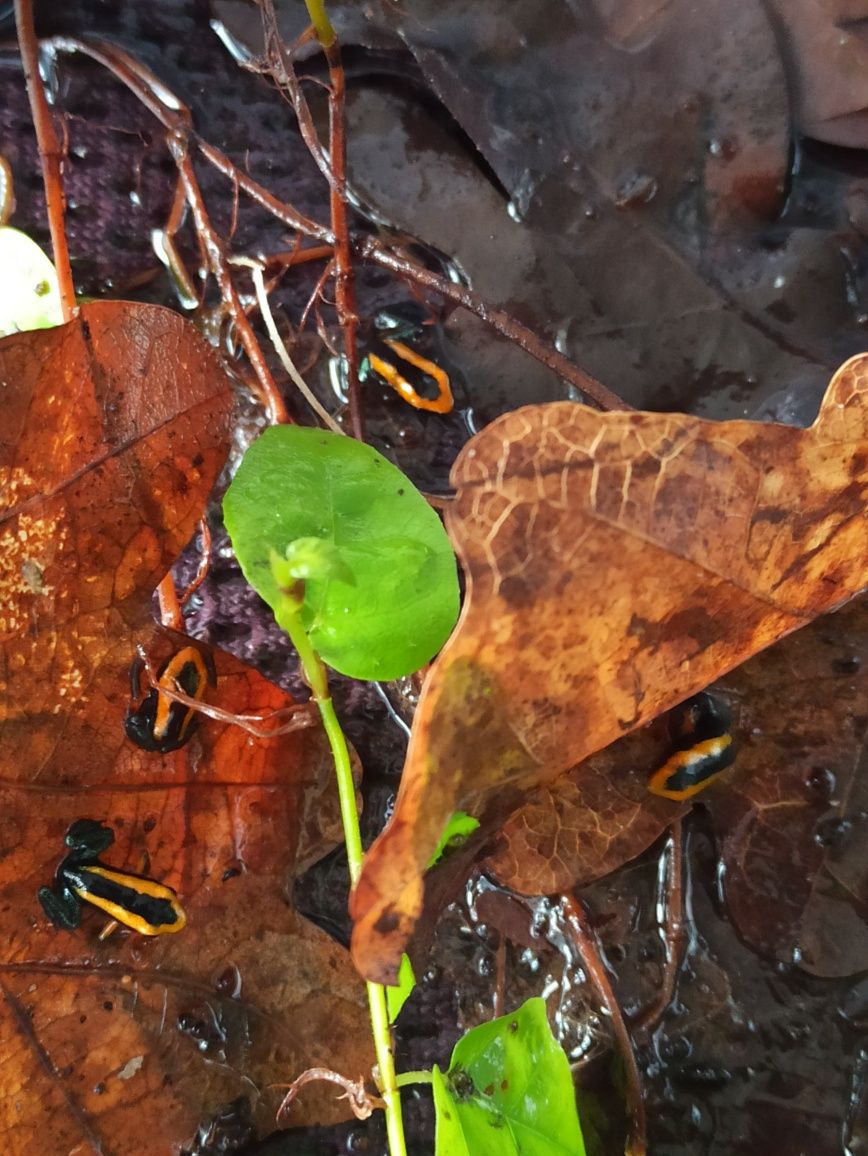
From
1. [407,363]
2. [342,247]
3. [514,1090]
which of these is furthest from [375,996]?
[342,247]

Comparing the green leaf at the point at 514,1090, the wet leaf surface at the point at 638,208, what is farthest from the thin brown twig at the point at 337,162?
the green leaf at the point at 514,1090

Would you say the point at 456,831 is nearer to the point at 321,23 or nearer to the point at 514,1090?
the point at 514,1090

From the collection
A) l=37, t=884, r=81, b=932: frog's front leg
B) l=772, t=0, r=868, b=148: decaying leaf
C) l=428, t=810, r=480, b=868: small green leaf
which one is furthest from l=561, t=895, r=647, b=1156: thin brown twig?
l=772, t=0, r=868, b=148: decaying leaf

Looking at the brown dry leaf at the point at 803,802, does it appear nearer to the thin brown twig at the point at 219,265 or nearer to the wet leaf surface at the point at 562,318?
the wet leaf surface at the point at 562,318

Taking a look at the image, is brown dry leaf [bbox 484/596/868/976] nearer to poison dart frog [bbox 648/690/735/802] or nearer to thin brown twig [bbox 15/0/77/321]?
poison dart frog [bbox 648/690/735/802]

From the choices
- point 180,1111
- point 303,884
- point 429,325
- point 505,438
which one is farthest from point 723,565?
point 180,1111

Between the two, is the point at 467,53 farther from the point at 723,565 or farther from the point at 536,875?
the point at 536,875
